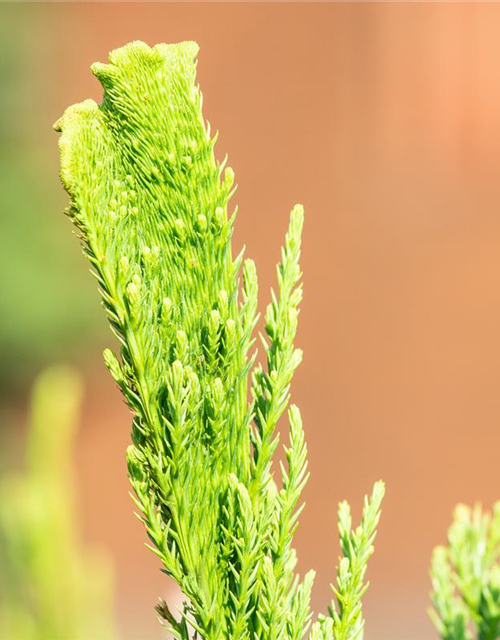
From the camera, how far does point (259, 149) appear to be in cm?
1262

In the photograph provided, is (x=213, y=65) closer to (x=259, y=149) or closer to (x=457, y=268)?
(x=259, y=149)

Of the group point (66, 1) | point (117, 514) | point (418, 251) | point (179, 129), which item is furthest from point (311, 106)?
point (179, 129)

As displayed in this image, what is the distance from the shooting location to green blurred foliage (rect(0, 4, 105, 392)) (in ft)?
36.8

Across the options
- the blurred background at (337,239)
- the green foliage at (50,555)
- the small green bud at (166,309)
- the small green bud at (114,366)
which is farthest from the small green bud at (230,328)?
the blurred background at (337,239)

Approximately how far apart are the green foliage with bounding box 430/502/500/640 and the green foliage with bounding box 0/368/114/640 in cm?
123

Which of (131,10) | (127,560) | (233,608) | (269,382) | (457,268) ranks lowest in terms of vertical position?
(233,608)

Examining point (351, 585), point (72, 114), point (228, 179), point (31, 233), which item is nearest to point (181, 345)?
point (228, 179)

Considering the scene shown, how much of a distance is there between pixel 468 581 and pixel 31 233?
1055 cm

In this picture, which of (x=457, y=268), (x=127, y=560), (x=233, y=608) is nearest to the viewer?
(x=233, y=608)

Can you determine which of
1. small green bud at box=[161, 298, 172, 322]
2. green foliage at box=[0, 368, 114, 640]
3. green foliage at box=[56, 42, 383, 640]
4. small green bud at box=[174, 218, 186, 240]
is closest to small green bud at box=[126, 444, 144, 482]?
green foliage at box=[56, 42, 383, 640]

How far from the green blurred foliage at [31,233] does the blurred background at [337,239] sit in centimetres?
3

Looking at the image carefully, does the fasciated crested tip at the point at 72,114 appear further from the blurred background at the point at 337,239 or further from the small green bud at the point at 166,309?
the blurred background at the point at 337,239

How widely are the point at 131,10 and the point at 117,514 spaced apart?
7.40 meters

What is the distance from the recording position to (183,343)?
5.40 ft
